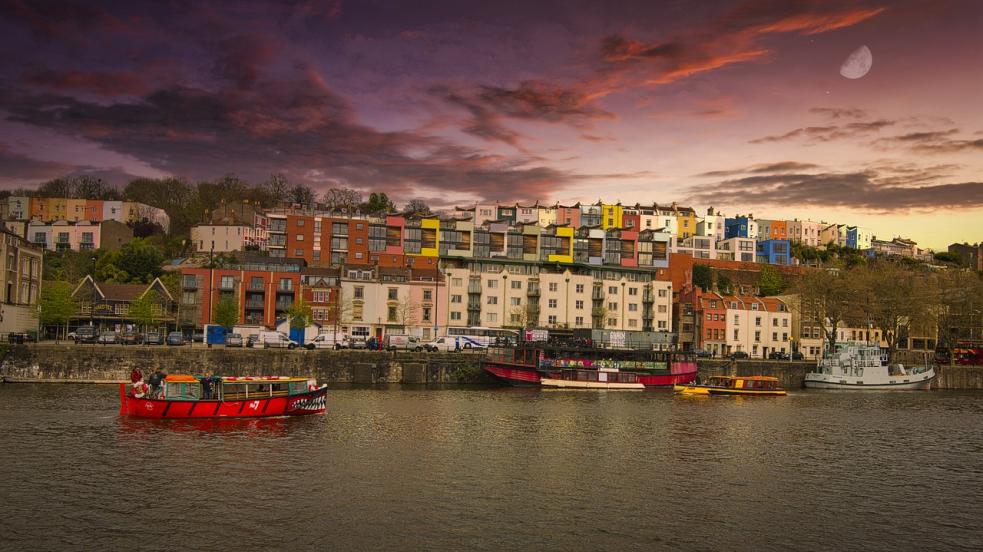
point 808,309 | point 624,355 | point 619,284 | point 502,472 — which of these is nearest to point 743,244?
point 808,309

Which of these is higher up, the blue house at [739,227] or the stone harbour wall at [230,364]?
the blue house at [739,227]

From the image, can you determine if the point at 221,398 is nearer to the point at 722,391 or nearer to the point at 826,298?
the point at 722,391

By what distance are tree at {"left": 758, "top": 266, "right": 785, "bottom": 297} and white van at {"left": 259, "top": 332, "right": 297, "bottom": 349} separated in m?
90.2

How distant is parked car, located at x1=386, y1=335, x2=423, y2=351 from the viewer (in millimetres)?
89188

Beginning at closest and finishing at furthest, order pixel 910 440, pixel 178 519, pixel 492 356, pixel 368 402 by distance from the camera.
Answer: pixel 178 519 → pixel 910 440 → pixel 368 402 → pixel 492 356

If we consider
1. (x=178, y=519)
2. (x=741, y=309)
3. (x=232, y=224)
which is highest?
(x=232, y=224)

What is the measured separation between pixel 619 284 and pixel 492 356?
117ft

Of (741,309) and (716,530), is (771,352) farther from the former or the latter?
(716,530)

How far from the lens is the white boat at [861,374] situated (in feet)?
314

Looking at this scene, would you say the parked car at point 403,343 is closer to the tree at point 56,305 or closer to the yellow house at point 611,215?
the tree at point 56,305

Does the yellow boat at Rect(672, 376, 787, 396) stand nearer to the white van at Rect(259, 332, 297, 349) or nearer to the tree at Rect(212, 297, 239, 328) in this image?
the white van at Rect(259, 332, 297, 349)

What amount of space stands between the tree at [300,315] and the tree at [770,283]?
8522cm

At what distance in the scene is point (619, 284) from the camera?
383 feet

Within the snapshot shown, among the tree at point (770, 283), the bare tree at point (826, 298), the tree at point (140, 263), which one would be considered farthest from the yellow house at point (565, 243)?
the tree at point (140, 263)
